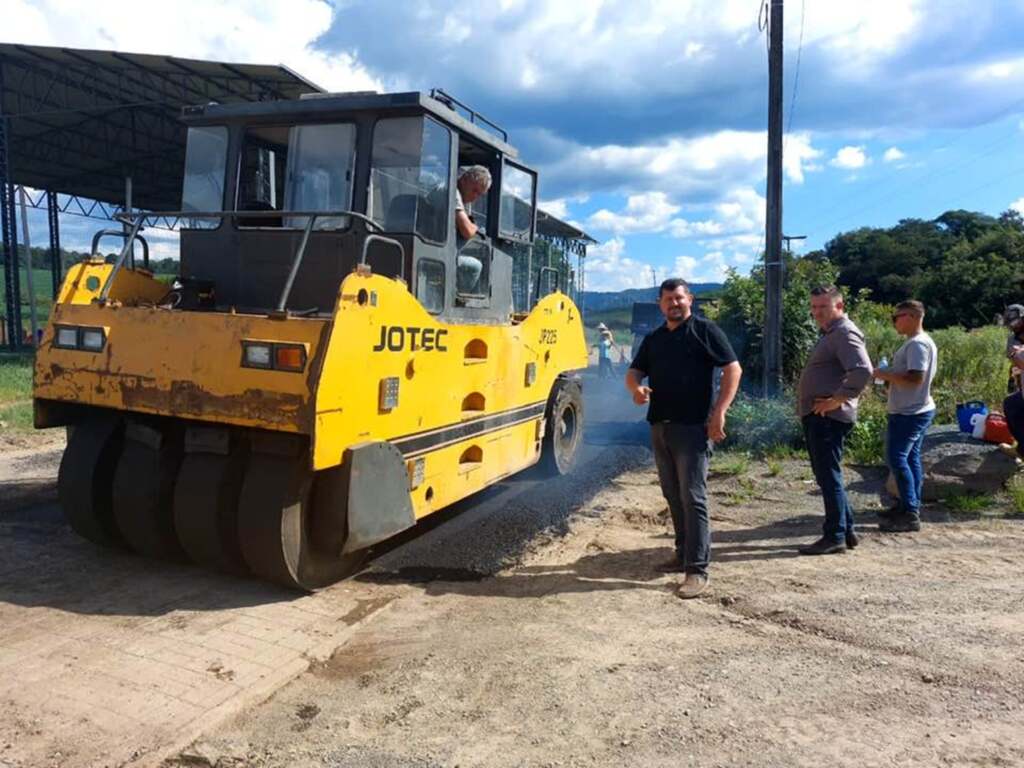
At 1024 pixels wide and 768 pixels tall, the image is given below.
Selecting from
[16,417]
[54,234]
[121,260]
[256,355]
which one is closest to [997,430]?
[256,355]

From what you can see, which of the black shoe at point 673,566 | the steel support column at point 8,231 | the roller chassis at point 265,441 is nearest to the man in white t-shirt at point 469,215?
the roller chassis at point 265,441

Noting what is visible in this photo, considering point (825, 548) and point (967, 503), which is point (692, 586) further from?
point (967, 503)

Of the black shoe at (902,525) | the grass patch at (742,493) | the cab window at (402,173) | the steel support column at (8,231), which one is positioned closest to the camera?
the cab window at (402,173)

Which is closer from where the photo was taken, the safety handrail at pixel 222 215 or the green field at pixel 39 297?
the safety handrail at pixel 222 215

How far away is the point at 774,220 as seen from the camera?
951 centimetres

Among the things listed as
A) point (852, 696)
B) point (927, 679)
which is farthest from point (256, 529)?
point (927, 679)

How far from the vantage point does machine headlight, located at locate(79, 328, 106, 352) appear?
446 centimetres

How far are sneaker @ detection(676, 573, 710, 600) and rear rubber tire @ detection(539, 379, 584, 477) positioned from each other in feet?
8.92

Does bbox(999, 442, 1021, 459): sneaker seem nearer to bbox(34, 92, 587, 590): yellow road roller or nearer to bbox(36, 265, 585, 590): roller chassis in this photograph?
bbox(34, 92, 587, 590): yellow road roller

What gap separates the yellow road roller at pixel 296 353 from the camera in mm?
4078

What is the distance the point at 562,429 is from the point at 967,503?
3.45m

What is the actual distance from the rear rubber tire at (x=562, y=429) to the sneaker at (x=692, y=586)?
2.72m

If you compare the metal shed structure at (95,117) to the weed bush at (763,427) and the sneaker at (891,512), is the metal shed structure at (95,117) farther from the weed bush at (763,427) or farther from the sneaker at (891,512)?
the sneaker at (891,512)

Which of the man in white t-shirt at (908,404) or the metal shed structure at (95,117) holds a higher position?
the metal shed structure at (95,117)
